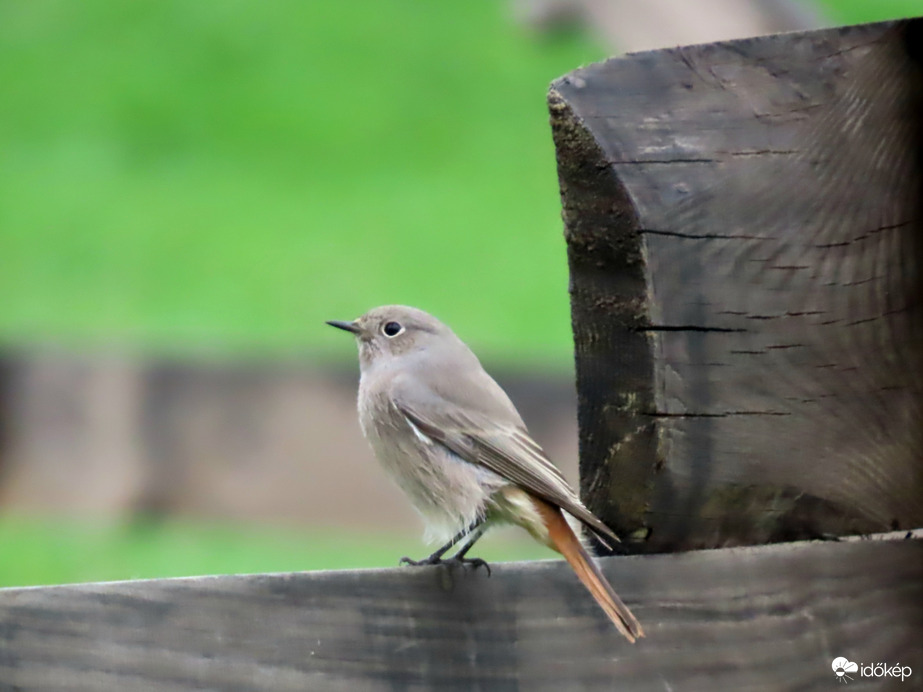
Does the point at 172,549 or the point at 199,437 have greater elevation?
the point at 199,437

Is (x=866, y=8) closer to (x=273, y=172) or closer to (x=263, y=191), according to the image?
(x=273, y=172)

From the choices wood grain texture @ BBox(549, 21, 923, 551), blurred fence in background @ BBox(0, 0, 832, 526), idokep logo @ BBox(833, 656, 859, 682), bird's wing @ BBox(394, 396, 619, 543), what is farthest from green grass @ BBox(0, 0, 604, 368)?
idokep logo @ BBox(833, 656, 859, 682)

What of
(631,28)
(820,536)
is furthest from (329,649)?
(631,28)

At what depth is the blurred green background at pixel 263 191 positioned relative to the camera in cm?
743

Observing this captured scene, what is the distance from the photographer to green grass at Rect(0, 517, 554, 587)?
6984mm

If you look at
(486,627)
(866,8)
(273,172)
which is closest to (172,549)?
(486,627)

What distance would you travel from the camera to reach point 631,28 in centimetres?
824

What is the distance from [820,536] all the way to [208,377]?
4.15 meters

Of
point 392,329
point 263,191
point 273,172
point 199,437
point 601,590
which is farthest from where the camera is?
point 273,172

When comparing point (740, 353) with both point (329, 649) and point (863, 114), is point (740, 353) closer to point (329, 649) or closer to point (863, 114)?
point (863, 114)

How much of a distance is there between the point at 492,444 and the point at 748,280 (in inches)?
36.0

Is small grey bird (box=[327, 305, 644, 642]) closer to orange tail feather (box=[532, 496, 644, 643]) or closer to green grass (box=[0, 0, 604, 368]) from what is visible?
orange tail feather (box=[532, 496, 644, 643])

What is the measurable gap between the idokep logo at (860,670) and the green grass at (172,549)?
465 centimetres

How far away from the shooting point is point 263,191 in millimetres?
12977
